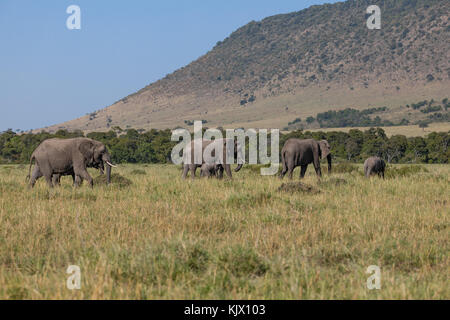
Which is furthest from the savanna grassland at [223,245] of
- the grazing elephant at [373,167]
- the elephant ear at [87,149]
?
the grazing elephant at [373,167]

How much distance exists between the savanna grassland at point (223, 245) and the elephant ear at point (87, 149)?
9.80 ft

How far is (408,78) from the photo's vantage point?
172 meters

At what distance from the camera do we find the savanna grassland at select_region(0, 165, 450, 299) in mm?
4844

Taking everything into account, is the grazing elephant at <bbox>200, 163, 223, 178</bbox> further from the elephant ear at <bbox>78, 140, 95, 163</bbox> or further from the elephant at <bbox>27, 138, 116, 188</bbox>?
the elephant at <bbox>27, 138, 116, 188</bbox>

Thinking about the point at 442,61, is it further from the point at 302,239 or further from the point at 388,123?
the point at 302,239

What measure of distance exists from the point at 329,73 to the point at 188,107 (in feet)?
170

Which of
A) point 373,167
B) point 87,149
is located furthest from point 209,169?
point 373,167

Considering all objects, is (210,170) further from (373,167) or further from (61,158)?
(61,158)

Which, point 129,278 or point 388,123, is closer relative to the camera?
point 129,278

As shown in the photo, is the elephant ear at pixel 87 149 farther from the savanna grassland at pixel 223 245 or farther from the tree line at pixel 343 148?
the tree line at pixel 343 148

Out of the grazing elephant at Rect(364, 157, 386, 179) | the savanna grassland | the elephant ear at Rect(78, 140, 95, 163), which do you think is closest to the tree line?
the grazing elephant at Rect(364, 157, 386, 179)

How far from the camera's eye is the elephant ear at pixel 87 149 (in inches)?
557
